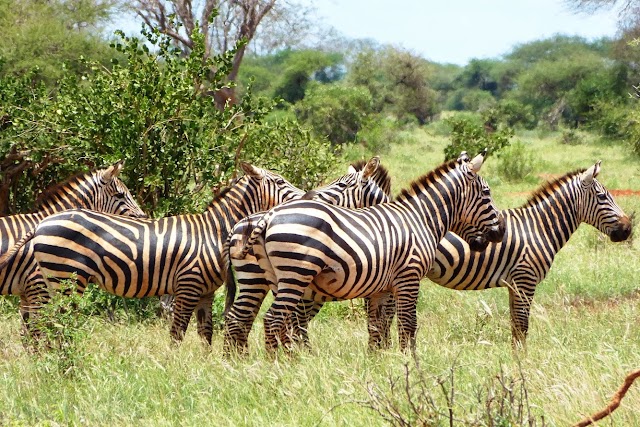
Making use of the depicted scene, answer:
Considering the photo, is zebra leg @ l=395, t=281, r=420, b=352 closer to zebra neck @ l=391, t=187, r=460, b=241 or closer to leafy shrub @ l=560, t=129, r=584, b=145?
zebra neck @ l=391, t=187, r=460, b=241

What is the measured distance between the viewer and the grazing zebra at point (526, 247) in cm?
695

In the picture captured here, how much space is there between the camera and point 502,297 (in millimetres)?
9039

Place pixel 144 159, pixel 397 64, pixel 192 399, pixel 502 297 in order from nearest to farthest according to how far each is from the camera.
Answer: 1. pixel 192 399
2. pixel 144 159
3. pixel 502 297
4. pixel 397 64

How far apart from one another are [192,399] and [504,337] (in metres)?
2.96

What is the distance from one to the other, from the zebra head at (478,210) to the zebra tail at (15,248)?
9.51ft

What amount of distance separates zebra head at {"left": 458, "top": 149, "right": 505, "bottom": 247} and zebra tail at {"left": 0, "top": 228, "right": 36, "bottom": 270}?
9.51 ft

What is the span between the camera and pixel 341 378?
4988mm

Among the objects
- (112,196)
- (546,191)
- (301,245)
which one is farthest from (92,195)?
(546,191)

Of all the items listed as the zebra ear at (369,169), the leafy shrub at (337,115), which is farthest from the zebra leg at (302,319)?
the leafy shrub at (337,115)

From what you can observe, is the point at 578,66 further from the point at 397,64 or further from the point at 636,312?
the point at 636,312

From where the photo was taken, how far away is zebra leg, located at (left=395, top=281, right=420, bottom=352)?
6.05 m

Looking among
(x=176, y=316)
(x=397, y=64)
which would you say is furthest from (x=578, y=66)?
(x=176, y=316)

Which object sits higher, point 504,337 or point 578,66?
point 578,66

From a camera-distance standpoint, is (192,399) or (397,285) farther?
(397,285)
